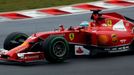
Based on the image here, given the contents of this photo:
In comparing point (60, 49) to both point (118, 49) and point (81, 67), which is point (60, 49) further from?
point (118, 49)

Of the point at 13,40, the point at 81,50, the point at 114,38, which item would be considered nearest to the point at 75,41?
the point at 81,50

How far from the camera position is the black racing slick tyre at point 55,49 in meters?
10.1

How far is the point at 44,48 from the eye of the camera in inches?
397

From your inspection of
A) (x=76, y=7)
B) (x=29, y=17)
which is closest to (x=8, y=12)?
(x=29, y=17)

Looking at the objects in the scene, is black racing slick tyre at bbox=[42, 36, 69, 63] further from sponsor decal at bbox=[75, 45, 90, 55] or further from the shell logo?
the shell logo

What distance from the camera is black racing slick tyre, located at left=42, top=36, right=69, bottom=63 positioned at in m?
10.1

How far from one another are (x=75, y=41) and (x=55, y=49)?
63 cm

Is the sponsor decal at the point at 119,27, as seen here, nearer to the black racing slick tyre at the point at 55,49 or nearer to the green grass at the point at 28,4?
the black racing slick tyre at the point at 55,49

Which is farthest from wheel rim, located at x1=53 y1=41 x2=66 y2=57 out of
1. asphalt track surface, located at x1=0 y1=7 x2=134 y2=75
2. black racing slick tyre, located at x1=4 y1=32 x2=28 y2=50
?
black racing slick tyre, located at x1=4 y1=32 x2=28 y2=50

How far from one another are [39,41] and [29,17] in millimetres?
6504

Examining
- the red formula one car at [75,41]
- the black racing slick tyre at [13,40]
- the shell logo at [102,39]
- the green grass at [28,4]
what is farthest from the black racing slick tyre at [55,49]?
the green grass at [28,4]

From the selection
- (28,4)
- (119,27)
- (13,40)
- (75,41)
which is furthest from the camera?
(28,4)

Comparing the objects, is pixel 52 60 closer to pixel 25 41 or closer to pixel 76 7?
pixel 25 41

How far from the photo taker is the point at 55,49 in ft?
33.7
